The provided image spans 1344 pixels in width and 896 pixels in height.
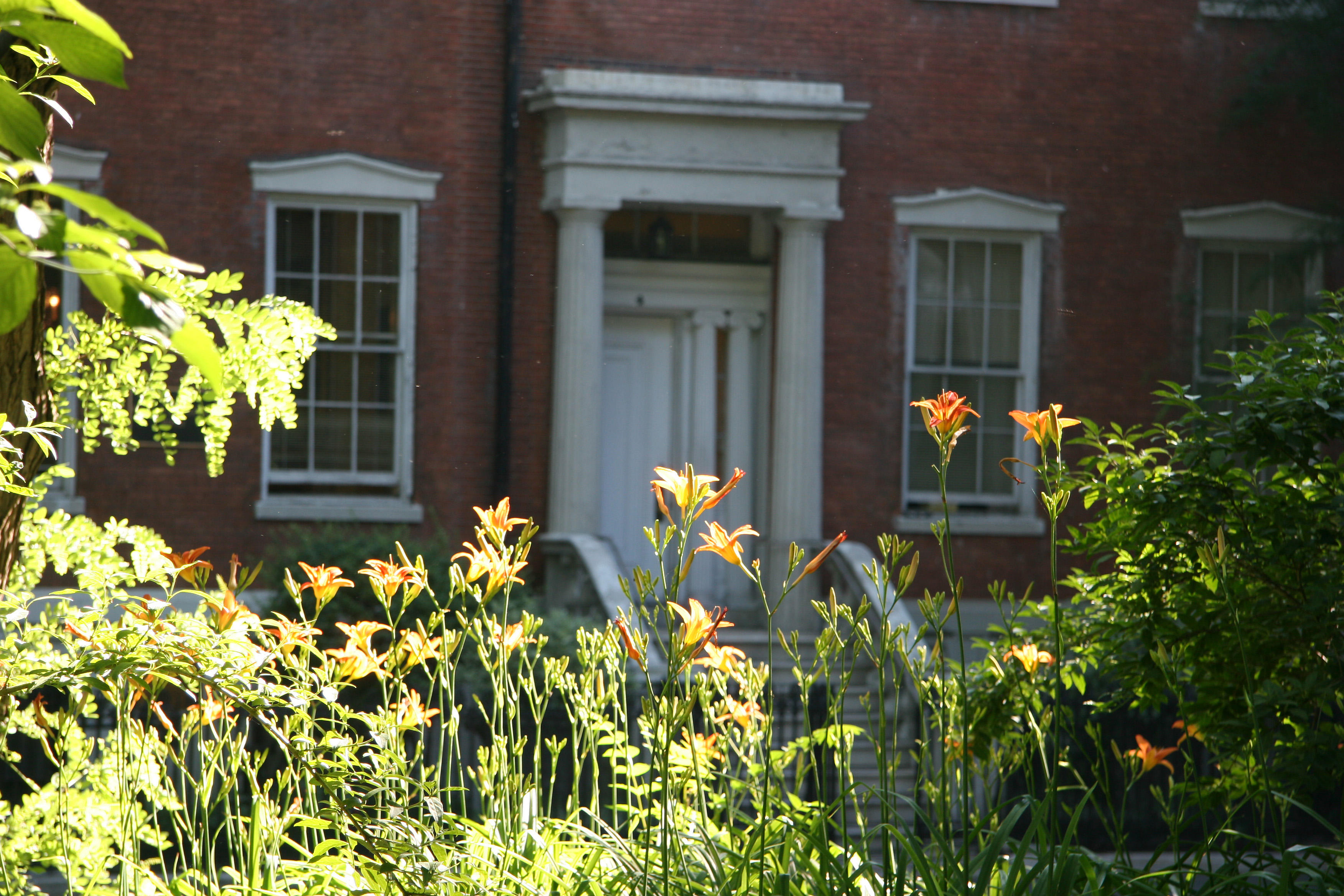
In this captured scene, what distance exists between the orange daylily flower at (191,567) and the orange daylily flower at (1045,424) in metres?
1.46

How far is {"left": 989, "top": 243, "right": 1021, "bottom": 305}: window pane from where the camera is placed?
34.0 feet

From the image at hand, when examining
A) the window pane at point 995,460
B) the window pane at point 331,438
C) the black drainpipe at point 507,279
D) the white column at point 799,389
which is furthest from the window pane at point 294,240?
the window pane at point 995,460

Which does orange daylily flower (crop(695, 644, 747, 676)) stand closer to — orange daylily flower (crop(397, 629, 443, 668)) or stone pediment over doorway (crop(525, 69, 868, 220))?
orange daylily flower (crop(397, 629, 443, 668))

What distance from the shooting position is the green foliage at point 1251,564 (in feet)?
8.94

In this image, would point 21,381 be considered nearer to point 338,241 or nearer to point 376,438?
point 376,438

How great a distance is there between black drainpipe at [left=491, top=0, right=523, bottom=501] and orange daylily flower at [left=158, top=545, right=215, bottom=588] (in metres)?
6.87

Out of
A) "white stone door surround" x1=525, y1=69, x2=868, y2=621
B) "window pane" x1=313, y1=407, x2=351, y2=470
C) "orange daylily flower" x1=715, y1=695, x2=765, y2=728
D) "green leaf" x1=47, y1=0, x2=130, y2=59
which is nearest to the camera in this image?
"green leaf" x1=47, y1=0, x2=130, y2=59

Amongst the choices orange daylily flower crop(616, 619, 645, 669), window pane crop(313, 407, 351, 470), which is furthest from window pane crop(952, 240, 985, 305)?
orange daylily flower crop(616, 619, 645, 669)

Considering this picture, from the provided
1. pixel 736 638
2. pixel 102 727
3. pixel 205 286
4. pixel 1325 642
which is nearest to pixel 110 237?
pixel 205 286

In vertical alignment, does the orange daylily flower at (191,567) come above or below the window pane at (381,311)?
below

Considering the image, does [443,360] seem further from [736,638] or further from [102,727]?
[102,727]

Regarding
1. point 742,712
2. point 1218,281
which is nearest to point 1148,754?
point 742,712

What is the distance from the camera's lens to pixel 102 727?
6430mm

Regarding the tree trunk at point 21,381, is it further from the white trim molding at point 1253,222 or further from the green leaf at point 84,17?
the white trim molding at point 1253,222
